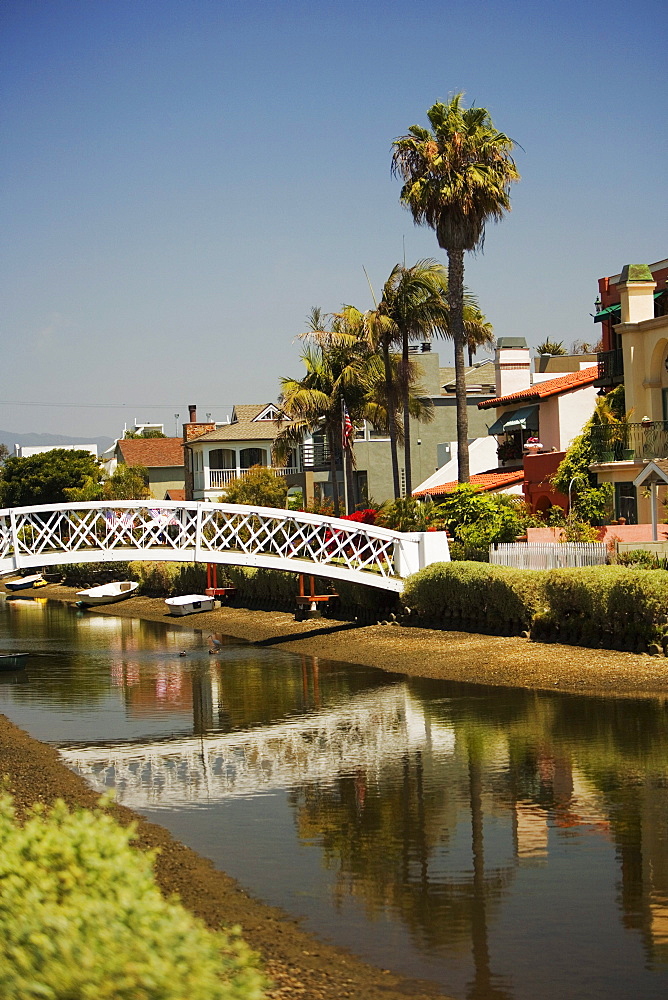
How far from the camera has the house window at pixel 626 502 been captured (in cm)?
4050

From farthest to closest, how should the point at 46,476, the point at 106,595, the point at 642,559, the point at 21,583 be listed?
the point at 46,476, the point at 21,583, the point at 106,595, the point at 642,559

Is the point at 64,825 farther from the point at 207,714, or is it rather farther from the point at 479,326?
the point at 479,326

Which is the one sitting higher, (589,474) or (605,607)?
(589,474)

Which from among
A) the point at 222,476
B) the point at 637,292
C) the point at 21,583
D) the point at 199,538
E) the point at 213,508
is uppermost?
the point at 637,292

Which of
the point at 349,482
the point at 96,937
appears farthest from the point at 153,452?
the point at 96,937

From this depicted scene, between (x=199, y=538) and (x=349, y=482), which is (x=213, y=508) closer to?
(x=199, y=538)

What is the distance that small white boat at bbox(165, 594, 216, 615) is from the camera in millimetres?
55062

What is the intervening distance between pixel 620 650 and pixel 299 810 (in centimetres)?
1286

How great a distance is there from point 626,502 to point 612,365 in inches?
226

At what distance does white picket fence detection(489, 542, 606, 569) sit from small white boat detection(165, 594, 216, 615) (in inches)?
827

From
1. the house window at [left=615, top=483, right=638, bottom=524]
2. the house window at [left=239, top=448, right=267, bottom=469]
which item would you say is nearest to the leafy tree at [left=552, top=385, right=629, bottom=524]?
the house window at [left=615, top=483, right=638, bottom=524]

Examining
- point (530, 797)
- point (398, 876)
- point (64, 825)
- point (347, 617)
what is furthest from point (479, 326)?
point (64, 825)

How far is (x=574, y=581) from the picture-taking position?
3077cm

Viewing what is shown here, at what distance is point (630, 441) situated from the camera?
4056 centimetres
